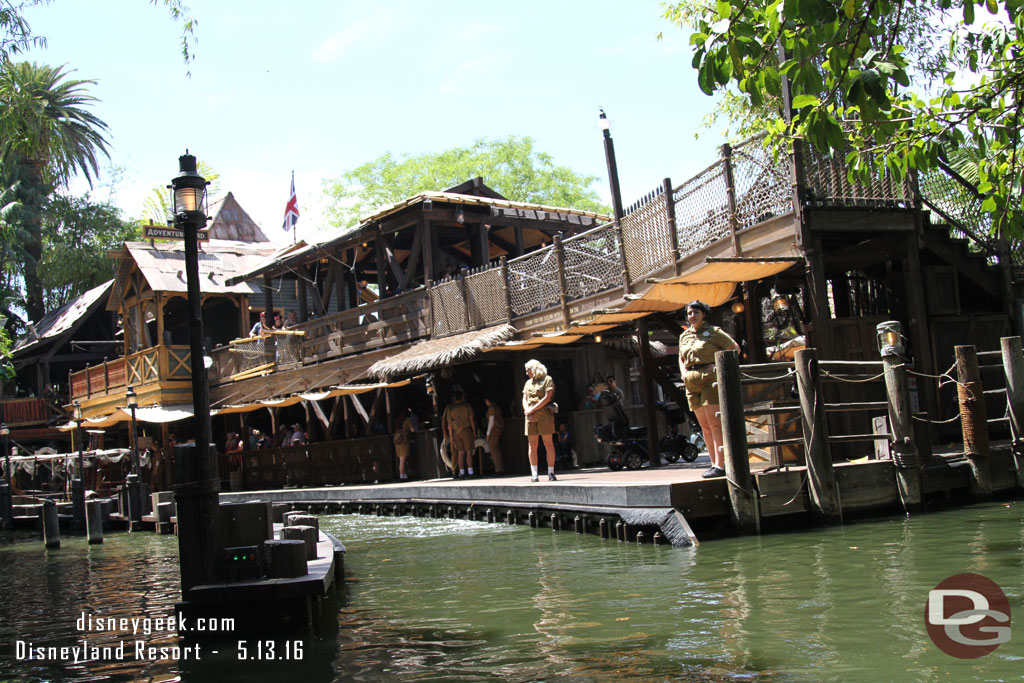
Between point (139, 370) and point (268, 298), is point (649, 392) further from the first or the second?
point (139, 370)

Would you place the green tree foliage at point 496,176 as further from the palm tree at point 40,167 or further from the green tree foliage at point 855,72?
the green tree foliage at point 855,72

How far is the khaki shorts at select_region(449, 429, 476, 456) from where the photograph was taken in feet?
62.0

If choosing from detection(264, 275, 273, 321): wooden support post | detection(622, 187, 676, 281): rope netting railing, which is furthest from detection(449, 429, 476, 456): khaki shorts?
detection(264, 275, 273, 321): wooden support post

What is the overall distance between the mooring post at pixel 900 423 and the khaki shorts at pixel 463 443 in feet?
31.4

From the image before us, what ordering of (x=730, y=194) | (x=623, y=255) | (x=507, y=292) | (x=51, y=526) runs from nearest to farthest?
(x=730, y=194) → (x=623, y=255) → (x=51, y=526) → (x=507, y=292)

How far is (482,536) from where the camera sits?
43.5ft

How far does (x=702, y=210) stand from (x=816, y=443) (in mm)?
5366

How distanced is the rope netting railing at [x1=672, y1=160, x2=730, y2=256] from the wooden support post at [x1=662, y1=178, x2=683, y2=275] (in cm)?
5

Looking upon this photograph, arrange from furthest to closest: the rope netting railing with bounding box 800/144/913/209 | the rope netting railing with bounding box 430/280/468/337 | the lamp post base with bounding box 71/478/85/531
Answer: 1. the lamp post base with bounding box 71/478/85/531
2. the rope netting railing with bounding box 430/280/468/337
3. the rope netting railing with bounding box 800/144/913/209

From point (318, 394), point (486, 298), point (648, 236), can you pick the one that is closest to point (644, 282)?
point (648, 236)

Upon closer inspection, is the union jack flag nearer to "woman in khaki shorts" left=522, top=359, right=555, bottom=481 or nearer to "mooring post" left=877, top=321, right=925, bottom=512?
"woman in khaki shorts" left=522, top=359, right=555, bottom=481

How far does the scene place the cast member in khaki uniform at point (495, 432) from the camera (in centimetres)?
1930

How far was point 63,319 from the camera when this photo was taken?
4019 cm

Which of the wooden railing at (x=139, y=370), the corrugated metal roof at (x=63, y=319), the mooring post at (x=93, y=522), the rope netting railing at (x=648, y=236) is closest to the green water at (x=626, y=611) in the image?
the rope netting railing at (x=648, y=236)
